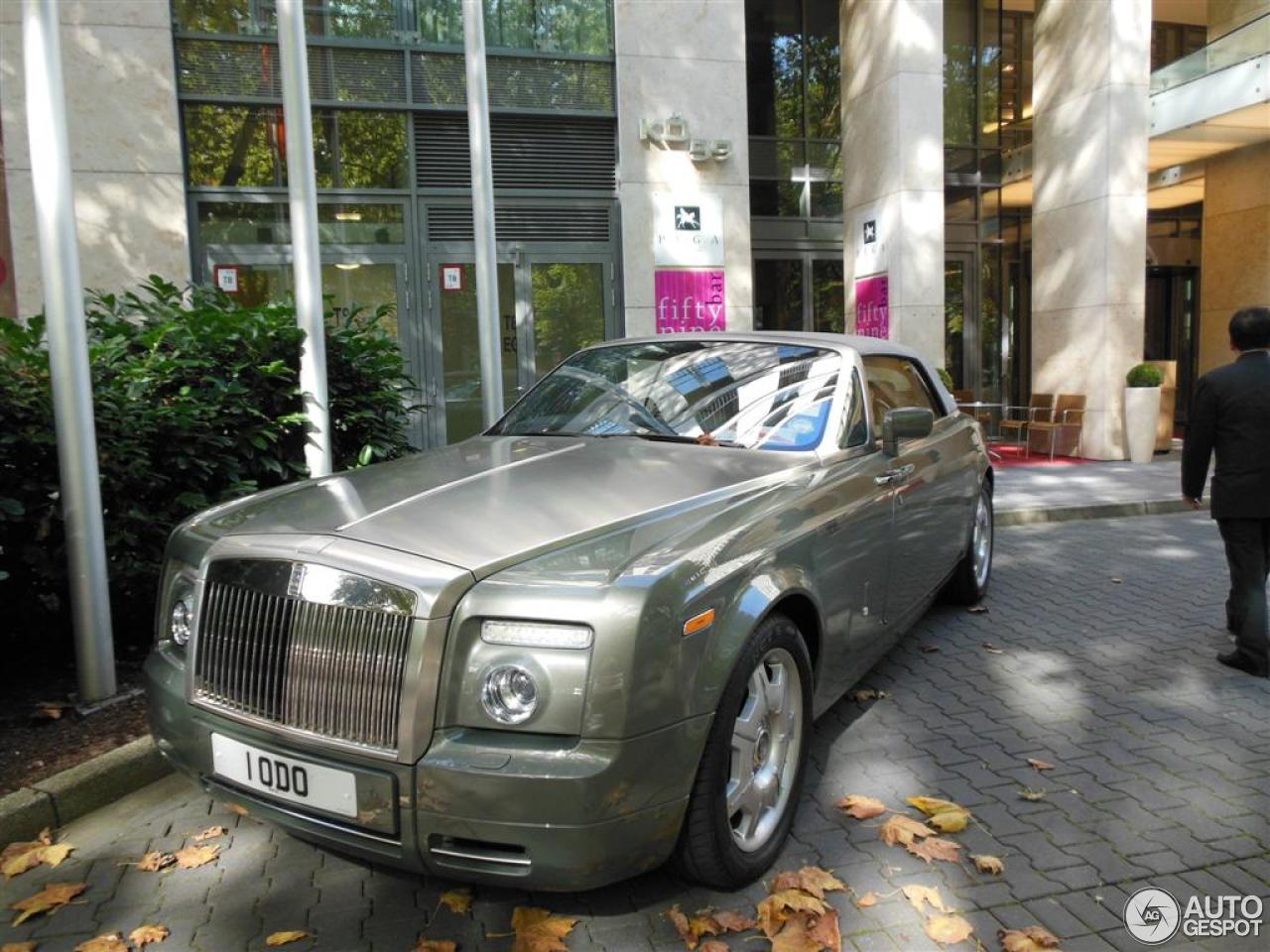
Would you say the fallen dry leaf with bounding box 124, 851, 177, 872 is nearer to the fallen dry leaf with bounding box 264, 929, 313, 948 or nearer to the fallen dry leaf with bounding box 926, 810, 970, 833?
the fallen dry leaf with bounding box 264, 929, 313, 948

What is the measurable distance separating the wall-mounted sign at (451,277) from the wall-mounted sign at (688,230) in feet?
8.14

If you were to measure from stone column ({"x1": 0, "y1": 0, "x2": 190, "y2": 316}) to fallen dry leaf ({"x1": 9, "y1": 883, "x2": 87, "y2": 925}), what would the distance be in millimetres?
8525

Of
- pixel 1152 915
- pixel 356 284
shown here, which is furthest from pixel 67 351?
pixel 356 284

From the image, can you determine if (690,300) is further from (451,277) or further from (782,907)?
(782,907)

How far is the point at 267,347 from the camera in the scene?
5227 mm

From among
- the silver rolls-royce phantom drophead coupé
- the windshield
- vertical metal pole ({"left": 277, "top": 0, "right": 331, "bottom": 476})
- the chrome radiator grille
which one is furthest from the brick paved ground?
vertical metal pole ({"left": 277, "top": 0, "right": 331, "bottom": 476})

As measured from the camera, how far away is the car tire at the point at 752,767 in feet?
8.43

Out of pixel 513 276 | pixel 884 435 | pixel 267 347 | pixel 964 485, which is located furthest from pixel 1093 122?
pixel 267 347

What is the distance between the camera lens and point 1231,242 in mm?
15562

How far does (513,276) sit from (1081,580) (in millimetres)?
7638

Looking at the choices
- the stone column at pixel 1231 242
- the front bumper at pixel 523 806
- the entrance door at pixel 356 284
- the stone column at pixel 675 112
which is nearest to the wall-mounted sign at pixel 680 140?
the stone column at pixel 675 112

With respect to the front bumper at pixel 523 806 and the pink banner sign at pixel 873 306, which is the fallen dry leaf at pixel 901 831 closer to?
the front bumper at pixel 523 806

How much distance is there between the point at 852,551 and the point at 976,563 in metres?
2.82

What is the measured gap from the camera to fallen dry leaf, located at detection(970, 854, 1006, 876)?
9.46 ft
